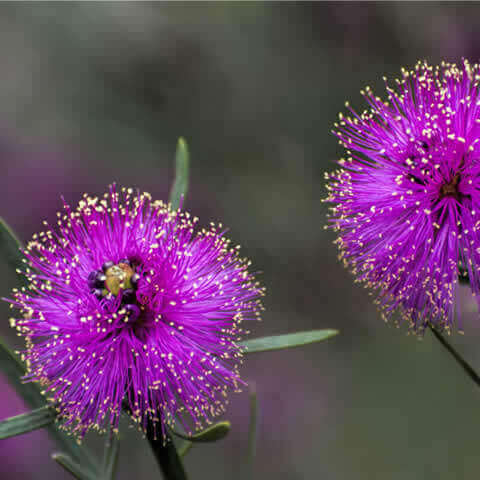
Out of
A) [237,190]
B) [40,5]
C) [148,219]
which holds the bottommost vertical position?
[237,190]

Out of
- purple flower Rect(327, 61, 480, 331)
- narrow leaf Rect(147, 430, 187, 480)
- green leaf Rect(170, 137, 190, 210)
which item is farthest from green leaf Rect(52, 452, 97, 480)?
purple flower Rect(327, 61, 480, 331)

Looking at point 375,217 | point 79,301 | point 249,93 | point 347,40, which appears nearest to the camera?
point 79,301

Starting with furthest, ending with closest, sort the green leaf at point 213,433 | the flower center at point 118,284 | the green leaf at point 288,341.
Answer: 1. the flower center at point 118,284
2. the green leaf at point 288,341
3. the green leaf at point 213,433

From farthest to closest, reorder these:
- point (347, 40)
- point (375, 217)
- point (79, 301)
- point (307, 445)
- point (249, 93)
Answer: point (249, 93) < point (347, 40) < point (307, 445) < point (375, 217) < point (79, 301)

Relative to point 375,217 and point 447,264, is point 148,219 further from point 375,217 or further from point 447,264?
point 447,264

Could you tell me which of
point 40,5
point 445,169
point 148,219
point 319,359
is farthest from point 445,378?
point 40,5

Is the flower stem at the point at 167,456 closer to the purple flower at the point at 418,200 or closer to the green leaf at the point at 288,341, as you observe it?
the green leaf at the point at 288,341

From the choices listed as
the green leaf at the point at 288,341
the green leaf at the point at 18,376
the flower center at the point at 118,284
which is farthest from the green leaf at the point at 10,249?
the green leaf at the point at 288,341
